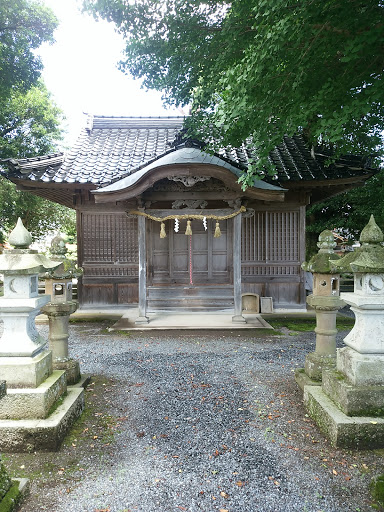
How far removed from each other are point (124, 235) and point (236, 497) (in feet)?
25.8

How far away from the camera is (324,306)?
4.07 m

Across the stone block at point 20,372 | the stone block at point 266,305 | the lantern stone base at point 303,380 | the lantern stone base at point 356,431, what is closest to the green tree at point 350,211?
the stone block at point 266,305

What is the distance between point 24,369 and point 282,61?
5255 millimetres

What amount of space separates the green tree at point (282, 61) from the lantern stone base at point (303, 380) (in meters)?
3.29

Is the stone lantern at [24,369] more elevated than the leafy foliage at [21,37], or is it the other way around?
the leafy foliage at [21,37]

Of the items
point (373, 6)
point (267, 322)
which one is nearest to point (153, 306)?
point (267, 322)

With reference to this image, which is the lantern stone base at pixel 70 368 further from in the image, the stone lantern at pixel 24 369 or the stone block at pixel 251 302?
the stone block at pixel 251 302

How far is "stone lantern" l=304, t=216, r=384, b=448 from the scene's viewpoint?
117 inches

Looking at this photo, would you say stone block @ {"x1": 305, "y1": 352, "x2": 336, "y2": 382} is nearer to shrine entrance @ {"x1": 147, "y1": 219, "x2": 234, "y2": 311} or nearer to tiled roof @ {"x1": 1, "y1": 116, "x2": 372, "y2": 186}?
tiled roof @ {"x1": 1, "y1": 116, "x2": 372, "y2": 186}

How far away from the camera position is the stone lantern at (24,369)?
9.64ft

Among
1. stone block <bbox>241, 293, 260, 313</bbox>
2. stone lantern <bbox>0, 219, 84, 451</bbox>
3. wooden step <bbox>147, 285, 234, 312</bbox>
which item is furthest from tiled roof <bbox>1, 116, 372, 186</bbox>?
stone lantern <bbox>0, 219, 84, 451</bbox>

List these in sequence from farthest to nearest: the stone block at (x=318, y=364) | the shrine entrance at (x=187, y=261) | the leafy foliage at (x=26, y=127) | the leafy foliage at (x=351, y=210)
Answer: the leafy foliage at (x=26, y=127) → the leafy foliage at (x=351, y=210) → the shrine entrance at (x=187, y=261) → the stone block at (x=318, y=364)

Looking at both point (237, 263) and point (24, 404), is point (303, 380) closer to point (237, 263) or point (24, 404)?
point (24, 404)

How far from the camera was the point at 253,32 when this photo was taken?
5.50 metres
